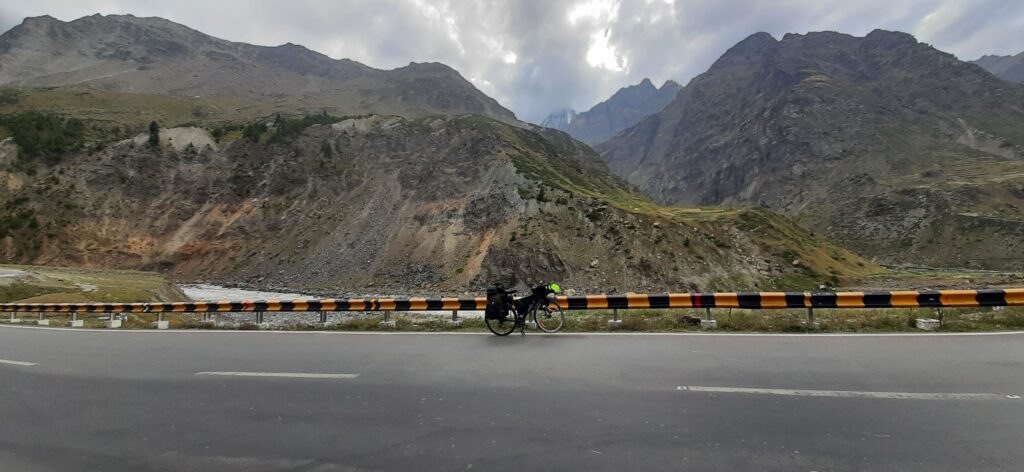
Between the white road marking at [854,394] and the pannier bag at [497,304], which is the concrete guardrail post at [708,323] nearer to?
the pannier bag at [497,304]

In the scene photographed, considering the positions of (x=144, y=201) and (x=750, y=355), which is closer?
(x=750, y=355)

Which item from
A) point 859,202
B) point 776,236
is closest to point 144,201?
point 776,236

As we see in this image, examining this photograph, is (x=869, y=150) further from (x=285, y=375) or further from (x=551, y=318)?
(x=285, y=375)

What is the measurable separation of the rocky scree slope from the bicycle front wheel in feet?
93.1

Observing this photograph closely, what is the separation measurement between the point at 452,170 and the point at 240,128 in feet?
135

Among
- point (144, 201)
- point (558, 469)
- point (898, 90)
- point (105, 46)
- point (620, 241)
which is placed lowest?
point (558, 469)

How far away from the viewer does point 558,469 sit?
4625 millimetres

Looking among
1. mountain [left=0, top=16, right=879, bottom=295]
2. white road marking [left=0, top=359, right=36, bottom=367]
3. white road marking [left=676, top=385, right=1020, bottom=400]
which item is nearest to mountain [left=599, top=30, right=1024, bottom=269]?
mountain [left=0, top=16, right=879, bottom=295]

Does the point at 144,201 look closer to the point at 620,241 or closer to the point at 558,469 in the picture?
the point at 620,241

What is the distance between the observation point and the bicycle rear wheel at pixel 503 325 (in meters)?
12.4

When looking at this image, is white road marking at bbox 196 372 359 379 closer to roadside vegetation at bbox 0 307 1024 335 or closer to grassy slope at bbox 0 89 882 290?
roadside vegetation at bbox 0 307 1024 335

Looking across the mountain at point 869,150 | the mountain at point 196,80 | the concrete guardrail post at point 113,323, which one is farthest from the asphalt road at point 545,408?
the mountain at point 196,80

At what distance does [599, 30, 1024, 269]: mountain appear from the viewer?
83.3 m

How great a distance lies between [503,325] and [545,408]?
248 inches
